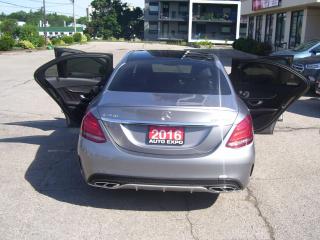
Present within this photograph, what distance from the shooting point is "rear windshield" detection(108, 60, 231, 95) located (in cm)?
453

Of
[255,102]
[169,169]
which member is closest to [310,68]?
[255,102]

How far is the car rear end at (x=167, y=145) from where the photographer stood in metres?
3.92

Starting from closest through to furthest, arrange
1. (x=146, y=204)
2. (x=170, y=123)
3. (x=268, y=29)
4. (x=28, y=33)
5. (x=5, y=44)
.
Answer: (x=170, y=123), (x=146, y=204), (x=5, y=44), (x=268, y=29), (x=28, y=33)

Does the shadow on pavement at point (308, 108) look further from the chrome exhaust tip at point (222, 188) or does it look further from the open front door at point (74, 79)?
the chrome exhaust tip at point (222, 188)

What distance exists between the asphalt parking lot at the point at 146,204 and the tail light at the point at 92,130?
752mm

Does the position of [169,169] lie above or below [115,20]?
below

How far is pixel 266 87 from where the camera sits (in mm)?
6125

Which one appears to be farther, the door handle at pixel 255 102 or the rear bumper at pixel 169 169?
the door handle at pixel 255 102

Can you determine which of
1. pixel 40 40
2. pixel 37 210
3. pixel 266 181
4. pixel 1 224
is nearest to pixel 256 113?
pixel 266 181

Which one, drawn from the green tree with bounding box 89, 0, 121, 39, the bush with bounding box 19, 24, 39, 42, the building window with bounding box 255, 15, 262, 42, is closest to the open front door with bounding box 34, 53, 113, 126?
the building window with bounding box 255, 15, 262, 42

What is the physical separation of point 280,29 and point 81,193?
30344mm

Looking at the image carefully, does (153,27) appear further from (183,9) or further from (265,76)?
(265,76)

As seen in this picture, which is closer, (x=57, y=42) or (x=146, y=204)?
(x=146, y=204)

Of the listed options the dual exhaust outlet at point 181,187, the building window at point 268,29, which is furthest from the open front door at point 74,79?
the building window at point 268,29
